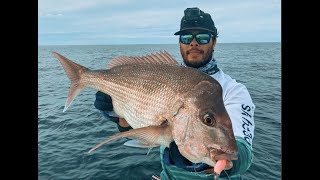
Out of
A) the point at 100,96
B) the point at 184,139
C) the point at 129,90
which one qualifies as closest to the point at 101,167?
the point at 100,96

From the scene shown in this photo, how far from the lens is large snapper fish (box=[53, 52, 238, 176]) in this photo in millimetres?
2709

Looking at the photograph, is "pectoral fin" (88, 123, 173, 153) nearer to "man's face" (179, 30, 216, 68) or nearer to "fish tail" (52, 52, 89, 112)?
"fish tail" (52, 52, 89, 112)

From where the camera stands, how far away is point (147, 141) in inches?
116

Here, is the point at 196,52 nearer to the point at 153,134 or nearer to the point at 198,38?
the point at 198,38

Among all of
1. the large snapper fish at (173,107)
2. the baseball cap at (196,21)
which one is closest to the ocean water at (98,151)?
the large snapper fish at (173,107)

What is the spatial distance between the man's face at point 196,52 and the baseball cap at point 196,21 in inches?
3.3

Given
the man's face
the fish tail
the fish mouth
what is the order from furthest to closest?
the man's face < the fish tail < the fish mouth

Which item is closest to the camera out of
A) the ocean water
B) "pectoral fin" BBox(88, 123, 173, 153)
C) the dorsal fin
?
"pectoral fin" BBox(88, 123, 173, 153)

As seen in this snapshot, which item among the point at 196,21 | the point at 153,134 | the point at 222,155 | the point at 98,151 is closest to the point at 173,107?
the point at 153,134

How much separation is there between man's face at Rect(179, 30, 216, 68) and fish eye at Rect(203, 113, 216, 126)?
4.98 ft

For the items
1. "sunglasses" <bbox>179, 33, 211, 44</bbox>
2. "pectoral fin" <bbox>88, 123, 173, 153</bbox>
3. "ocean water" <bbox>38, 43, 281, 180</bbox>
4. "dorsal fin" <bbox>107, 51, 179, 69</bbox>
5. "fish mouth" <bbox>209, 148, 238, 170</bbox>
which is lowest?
"ocean water" <bbox>38, 43, 281, 180</bbox>

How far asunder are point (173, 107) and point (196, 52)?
1422 mm

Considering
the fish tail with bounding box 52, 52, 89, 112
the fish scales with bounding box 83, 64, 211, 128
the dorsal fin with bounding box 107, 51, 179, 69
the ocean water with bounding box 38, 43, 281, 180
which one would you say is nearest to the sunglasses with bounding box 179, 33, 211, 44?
the dorsal fin with bounding box 107, 51, 179, 69
